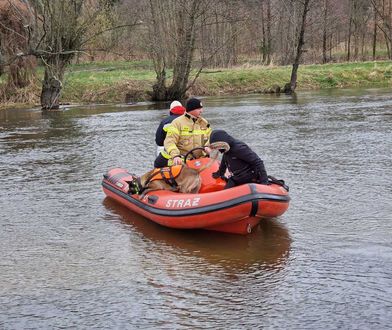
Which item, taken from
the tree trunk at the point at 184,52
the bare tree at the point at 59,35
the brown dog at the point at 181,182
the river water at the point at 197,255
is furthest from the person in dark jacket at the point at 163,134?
the tree trunk at the point at 184,52

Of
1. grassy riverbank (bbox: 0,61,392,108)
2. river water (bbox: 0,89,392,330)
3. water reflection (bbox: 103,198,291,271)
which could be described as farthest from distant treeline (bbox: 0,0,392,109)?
water reflection (bbox: 103,198,291,271)

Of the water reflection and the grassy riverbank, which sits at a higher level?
the grassy riverbank

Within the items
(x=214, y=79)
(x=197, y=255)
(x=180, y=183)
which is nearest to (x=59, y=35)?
(x=214, y=79)

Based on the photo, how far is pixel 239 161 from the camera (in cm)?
735

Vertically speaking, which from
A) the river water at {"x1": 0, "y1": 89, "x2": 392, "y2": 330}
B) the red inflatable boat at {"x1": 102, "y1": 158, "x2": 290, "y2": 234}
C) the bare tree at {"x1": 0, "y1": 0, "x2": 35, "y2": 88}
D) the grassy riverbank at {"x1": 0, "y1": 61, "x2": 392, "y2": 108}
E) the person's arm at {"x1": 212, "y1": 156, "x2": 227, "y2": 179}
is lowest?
the river water at {"x1": 0, "y1": 89, "x2": 392, "y2": 330}

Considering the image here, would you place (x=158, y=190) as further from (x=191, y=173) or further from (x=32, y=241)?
(x=32, y=241)

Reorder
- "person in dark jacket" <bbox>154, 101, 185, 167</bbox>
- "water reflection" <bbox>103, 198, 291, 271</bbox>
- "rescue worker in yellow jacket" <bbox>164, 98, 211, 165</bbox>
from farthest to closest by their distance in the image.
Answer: "person in dark jacket" <bbox>154, 101, 185, 167</bbox> < "rescue worker in yellow jacket" <bbox>164, 98, 211, 165</bbox> < "water reflection" <bbox>103, 198, 291, 271</bbox>

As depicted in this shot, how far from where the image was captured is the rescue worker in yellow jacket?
811cm

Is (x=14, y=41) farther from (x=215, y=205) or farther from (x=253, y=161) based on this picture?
(x=215, y=205)

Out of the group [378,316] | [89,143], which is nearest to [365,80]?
[89,143]

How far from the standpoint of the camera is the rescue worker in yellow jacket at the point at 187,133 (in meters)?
8.11

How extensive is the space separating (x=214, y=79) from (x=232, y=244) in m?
26.2

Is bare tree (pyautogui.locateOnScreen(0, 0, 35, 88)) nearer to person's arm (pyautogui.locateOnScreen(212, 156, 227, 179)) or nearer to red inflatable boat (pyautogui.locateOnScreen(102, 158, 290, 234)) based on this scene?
red inflatable boat (pyautogui.locateOnScreen(102, 158, 290, 234))

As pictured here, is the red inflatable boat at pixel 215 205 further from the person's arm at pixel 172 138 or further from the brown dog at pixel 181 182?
the person's arm at pixel 172 138
